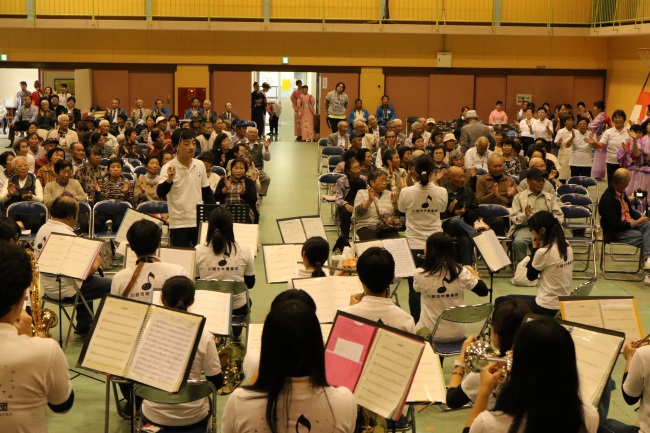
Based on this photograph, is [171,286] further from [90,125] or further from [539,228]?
[90,125]

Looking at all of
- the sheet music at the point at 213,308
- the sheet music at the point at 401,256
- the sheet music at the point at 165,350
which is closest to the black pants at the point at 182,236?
the sheet music at the point at 401,256

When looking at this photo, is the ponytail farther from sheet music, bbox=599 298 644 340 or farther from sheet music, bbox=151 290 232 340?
sheet music, bbox=599 298 644 340

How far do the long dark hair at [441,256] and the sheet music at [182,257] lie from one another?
6.19ft

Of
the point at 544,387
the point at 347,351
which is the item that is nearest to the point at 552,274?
the point at 347,351

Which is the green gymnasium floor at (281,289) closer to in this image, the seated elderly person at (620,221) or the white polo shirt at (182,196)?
the seated elderly person at (620,221)

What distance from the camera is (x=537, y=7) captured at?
2519cm

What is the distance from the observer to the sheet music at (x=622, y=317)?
534 cm

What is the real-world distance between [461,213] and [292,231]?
3263 millimetres

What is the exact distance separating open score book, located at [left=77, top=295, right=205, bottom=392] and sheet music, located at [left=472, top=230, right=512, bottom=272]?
398 centimetres

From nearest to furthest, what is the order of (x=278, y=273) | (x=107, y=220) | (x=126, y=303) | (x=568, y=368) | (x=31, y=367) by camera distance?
1. (x=568, y=368)
2. (x=31, y=367)
3. (x=126, y=303)
4. (x=278, y=273)
5. (x=107, y=220)

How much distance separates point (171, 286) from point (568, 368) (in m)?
2.83

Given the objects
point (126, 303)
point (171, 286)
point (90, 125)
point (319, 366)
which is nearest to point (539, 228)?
point (171, 286)

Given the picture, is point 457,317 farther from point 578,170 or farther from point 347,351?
point 578,170

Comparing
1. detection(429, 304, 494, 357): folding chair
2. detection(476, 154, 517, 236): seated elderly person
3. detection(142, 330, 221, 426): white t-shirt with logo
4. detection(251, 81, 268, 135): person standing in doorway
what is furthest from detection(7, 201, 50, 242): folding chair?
detection(251, 81, 268, 135): person standing in doorway
